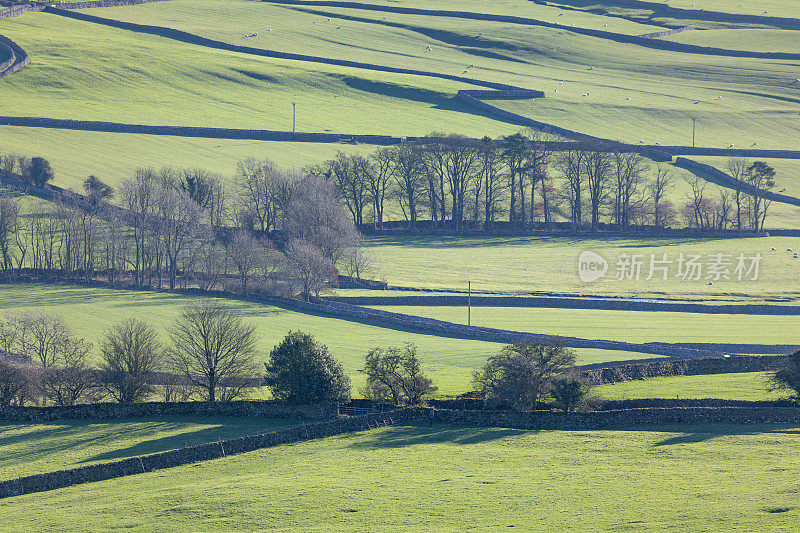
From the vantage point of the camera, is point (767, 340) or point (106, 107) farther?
point (106, 107)

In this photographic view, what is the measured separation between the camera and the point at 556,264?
110 m

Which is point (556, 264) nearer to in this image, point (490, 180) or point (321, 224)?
point (490, 180)

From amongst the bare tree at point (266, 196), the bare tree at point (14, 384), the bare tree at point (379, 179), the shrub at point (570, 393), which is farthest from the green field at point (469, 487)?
the bare tree at point (379, 179)

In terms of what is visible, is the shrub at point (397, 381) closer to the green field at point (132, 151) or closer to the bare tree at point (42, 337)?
the bare tree at point (42, 337)

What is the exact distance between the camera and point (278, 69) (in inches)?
6663

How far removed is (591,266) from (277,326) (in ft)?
129

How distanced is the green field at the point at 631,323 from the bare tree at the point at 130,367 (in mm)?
27973

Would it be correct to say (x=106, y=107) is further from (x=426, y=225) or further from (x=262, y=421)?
(x=262, y=421)

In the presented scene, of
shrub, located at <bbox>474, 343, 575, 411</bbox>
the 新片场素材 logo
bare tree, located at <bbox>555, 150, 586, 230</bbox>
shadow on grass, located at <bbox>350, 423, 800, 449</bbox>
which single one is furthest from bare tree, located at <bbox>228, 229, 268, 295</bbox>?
bare tree, located at <bbox>555, 150, 586, 230</bbox>

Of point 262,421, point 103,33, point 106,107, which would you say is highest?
point 103,33

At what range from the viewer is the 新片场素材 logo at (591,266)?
105 metres

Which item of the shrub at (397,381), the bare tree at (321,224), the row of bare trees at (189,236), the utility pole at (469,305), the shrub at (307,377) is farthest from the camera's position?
the bare tree at (321,224)

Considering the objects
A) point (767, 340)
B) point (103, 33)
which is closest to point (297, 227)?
point (767, 340)

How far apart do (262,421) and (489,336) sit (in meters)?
26.5
